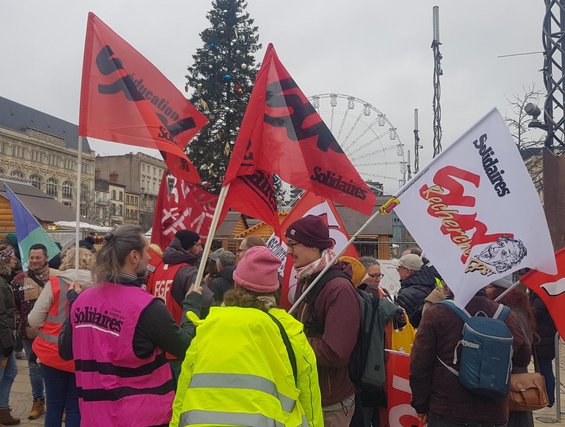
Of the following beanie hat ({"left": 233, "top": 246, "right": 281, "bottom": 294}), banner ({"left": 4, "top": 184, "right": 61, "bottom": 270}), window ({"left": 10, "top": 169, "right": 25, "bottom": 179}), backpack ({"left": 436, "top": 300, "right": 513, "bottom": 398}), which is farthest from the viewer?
window ({"left": 10, "top": 169, "right": 25, "bottom": 179})

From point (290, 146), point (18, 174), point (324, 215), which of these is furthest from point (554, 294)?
point (18, 174)

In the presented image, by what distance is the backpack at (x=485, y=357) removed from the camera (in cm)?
297

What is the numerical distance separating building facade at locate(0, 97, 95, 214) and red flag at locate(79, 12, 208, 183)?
261 feet

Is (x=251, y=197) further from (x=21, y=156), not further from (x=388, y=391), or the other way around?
(x=21, y=156)

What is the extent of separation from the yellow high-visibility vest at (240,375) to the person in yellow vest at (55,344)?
6.90 feet

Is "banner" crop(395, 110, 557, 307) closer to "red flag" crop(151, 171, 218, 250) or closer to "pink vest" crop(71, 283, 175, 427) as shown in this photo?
"pink vest" crop(71, 283, 175, 427)

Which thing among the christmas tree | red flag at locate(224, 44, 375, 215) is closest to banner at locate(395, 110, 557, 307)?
red flag at locate(224, 44, 375, 215)

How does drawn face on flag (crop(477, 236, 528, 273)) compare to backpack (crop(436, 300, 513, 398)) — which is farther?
drawn face on flag (crop(477, 236, 528, 273))

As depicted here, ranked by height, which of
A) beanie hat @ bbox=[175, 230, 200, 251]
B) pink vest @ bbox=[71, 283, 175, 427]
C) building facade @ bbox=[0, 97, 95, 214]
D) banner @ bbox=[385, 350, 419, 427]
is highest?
building facade @ bbox=[0, 97, 95, 214]

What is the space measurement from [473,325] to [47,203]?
16.2 meters

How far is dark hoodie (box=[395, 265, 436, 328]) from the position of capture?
5.25m

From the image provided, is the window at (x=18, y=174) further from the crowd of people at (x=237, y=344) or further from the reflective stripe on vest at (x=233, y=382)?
the reflective stripe on vest at (x=233, y=382)

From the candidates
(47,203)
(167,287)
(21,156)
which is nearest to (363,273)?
(167,287)

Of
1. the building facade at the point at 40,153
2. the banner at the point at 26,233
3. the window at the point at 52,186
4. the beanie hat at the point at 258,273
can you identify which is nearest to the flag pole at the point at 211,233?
the beanie hat at the point at 258,273
